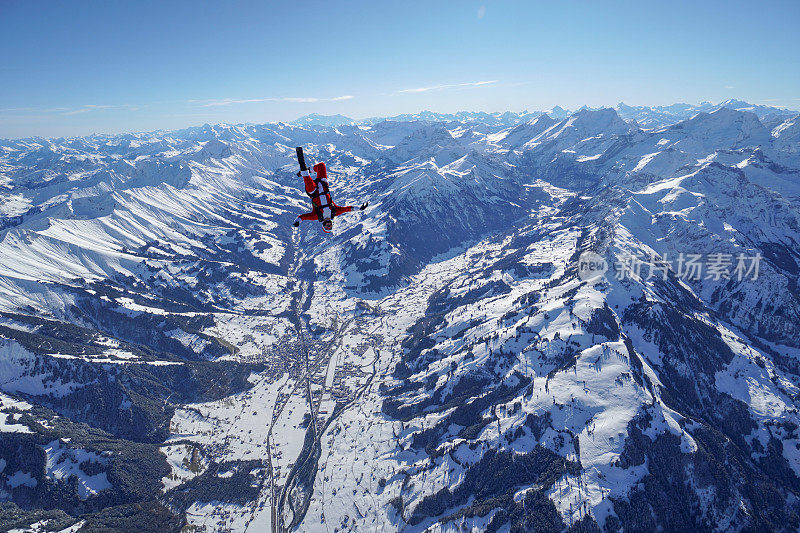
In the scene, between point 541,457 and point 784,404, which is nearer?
point 541,457

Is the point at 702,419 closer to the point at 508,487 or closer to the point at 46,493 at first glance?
the point at 508,487

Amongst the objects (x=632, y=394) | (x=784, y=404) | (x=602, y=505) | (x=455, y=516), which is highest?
(x=632, y=394)

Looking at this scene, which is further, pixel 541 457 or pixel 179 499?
pixel 179 499

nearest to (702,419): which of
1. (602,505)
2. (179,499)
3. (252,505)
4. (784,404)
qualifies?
(784,404)

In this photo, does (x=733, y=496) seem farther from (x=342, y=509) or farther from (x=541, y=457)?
(x=342, y=509)

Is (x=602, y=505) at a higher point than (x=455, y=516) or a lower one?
higher

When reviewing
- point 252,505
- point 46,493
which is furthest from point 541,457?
point 46,493

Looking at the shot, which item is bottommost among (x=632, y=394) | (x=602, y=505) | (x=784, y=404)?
(x=784, y=404)

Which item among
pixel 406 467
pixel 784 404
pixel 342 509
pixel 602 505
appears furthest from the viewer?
pixel 784 404

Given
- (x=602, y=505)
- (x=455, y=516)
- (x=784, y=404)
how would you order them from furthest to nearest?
(x=784, y=404) < (x=455, y=516) < (x=602, y=505)
